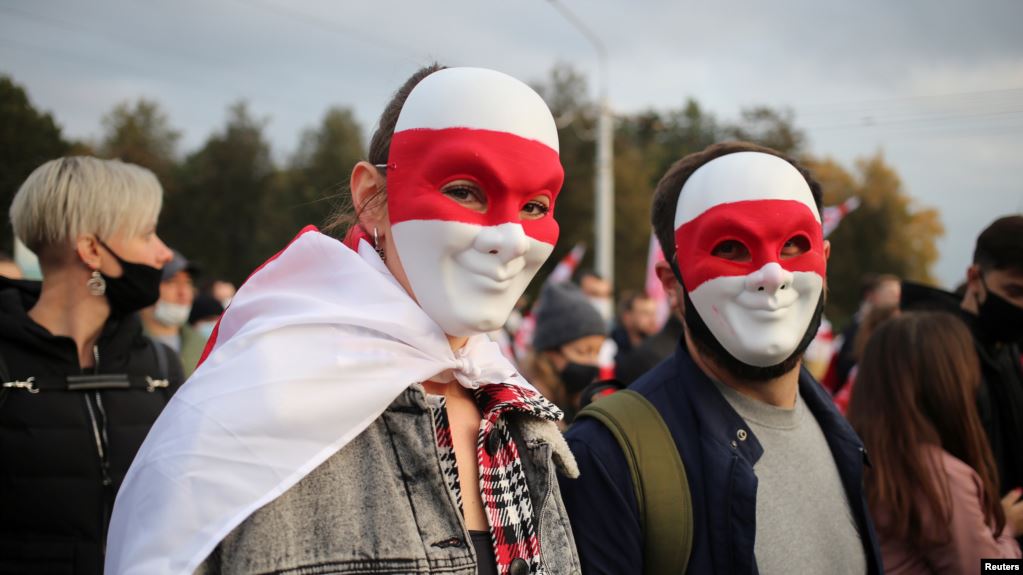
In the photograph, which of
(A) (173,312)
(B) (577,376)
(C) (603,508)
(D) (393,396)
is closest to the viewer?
(D) (393,396)

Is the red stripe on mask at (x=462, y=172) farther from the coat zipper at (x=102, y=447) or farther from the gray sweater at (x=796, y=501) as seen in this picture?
the coat zipper at (x=102, y=447)

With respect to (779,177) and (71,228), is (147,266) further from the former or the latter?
(779,177)

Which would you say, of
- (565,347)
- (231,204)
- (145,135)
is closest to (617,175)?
(231,204)

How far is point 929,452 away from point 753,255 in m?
1.22

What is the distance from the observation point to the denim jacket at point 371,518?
1.51 m

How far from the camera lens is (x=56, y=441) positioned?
273cm

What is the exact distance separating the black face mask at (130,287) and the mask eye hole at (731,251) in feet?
6.58

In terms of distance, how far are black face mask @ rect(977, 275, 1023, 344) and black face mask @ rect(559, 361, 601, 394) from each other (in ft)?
6.31

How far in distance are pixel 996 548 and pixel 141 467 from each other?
2680mm

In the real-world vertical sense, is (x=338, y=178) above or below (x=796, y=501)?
above

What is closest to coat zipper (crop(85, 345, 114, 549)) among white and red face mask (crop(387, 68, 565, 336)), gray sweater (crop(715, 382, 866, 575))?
white and red face mask (crop(387, 68, 565, 336))

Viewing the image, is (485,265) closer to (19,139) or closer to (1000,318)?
(1000,318)

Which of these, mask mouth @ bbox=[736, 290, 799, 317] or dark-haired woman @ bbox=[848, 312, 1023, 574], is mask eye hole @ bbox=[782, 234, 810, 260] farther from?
dark-haired woman @ bbox=[848, 312, 1023, 574]

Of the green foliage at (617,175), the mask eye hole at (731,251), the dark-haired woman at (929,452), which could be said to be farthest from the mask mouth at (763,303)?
the green foliage at (617,175)
